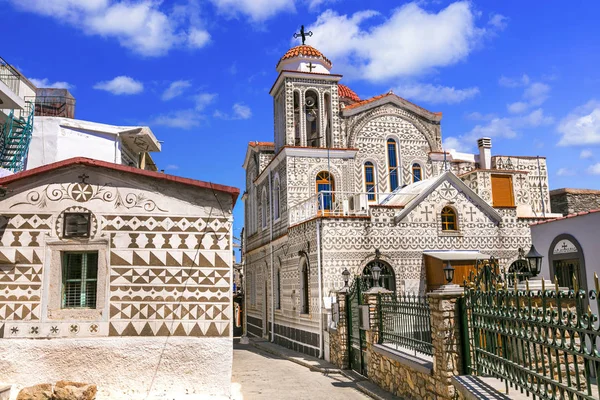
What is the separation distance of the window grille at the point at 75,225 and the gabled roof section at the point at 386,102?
14891 millimetres

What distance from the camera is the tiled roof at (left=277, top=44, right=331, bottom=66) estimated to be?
23.2 m

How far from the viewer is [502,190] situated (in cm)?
2292

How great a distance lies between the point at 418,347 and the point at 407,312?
76cm

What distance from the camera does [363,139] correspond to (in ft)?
75.0

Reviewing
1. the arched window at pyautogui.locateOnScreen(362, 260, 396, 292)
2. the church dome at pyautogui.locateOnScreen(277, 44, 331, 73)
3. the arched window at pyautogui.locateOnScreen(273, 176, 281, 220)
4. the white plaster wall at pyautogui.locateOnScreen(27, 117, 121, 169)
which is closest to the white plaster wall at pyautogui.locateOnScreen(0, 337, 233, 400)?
the white plaster wall at pyautogui.locateOnScreen(27, 117, 121, 169)

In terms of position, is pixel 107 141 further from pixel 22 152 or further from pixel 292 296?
pixel 292 296

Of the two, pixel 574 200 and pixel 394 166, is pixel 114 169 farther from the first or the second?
pixel 574 200

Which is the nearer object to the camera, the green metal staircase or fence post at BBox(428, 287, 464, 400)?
fence post at BBox(428, 287, 464, 400)

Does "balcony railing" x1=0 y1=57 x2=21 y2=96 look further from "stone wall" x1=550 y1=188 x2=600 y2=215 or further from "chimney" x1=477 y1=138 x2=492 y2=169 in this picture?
"stone wall" x1=550 y1=188 x2=600 y2=215

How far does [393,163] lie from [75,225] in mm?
15834

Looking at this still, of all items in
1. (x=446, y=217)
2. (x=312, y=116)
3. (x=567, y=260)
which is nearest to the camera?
(x=567, y=260)

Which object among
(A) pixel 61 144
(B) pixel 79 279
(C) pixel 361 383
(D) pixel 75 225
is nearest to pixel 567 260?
(C) pixel 361 383

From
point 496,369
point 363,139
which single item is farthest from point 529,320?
point 363,139

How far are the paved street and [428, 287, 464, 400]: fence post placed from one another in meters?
3.52
